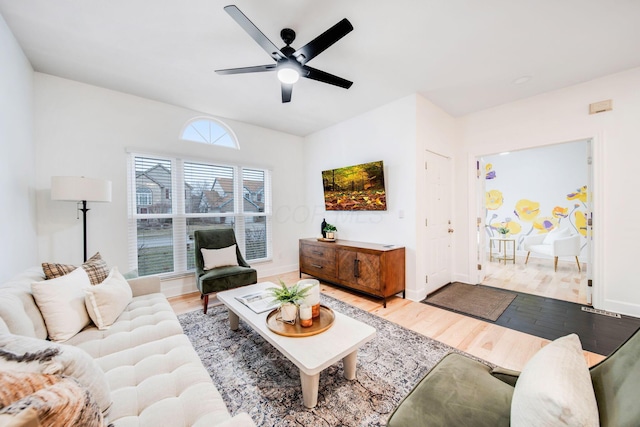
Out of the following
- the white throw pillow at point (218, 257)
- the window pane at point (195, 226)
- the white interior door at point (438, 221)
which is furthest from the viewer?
the window pane at point (195, 226)

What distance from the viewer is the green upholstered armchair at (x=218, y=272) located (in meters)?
2.87

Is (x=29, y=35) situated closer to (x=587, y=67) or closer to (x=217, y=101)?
(x=217, y=101)

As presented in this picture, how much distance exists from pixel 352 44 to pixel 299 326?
248 centimetres

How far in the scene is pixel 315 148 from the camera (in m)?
4.80

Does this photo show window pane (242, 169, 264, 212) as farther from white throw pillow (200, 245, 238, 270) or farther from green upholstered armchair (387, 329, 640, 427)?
green upholstered armchair (387, 329, 640, 427)

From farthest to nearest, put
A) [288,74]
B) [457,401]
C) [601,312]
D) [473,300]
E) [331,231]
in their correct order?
1. [331,231]
2. [473,300]
3. [601,312]
4. [288,74]
5. [457,401]

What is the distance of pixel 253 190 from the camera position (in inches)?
173

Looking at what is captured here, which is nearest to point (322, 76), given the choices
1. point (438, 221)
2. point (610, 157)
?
point (438, 221)

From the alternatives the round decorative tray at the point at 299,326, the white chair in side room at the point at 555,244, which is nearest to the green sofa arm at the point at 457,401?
the round decorative tray at the point at 299,326

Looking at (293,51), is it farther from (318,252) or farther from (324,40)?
(318,252)

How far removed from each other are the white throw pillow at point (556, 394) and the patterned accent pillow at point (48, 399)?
4.01 feet

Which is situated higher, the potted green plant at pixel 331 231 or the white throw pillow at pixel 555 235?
the potted green plant at pixel 331 231

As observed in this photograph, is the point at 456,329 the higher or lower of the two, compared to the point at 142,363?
lower

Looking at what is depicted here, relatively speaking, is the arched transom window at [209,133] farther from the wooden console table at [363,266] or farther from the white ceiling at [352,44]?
the wooden console table at [363,266]
